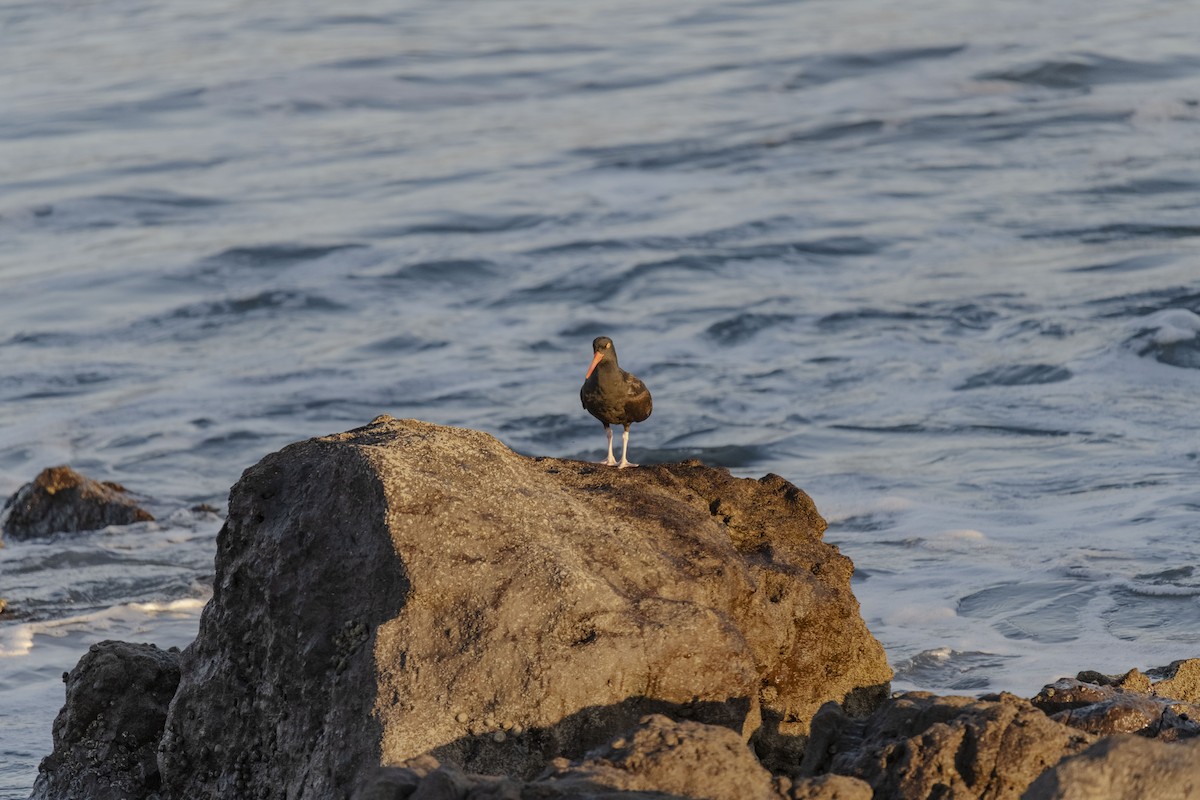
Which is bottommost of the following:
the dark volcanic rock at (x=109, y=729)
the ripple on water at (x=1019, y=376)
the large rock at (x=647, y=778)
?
the ripple on water at (x=1019, y=376)

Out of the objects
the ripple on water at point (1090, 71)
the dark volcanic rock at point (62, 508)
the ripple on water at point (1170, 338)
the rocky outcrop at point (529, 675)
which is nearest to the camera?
the rocky outcrop at point (529, 675)

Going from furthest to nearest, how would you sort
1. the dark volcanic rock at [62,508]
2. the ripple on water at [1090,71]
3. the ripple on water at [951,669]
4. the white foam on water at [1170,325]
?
the ripple on water at [1090,71] → the white foam on water at [1170,325] → the dark volcanic rock at [62,508] → the ripple on water at [951,669]

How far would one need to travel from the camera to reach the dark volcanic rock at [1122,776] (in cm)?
326

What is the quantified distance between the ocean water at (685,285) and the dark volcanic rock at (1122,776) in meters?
3.11

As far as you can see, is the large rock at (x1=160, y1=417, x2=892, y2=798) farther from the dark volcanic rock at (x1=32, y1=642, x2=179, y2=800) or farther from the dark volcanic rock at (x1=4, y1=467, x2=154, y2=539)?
the dark volcanic rock at (x1=4, y1=467, x2=154, y2=539)

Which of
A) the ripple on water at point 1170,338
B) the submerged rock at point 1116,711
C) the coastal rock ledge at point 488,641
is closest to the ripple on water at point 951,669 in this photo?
the coastal rock ledge at point 488,641

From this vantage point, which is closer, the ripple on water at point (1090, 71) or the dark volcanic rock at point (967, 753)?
the dark volcanic rock at point (967, 753)

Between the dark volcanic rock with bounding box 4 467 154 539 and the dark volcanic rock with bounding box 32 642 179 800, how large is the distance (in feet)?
15.0

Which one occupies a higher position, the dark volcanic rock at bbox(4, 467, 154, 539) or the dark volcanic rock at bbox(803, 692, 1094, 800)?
the dark volcanic rock at bbox(803, 692, 1094, 800)

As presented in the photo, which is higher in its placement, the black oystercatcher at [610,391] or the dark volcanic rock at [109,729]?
the black oystercatcher at [610,391]

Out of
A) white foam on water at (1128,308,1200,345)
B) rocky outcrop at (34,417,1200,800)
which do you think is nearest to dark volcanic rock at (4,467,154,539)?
rocky outcrop at (34,417,1200,800)

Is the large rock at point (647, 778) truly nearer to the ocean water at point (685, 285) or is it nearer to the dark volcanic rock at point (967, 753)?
the dark volcanic rock at point (967, 753)

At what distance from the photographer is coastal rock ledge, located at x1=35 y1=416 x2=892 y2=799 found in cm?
389

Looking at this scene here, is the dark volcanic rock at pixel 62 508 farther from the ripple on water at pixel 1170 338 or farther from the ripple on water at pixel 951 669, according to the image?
the ripple on water at pixel 1170 338
